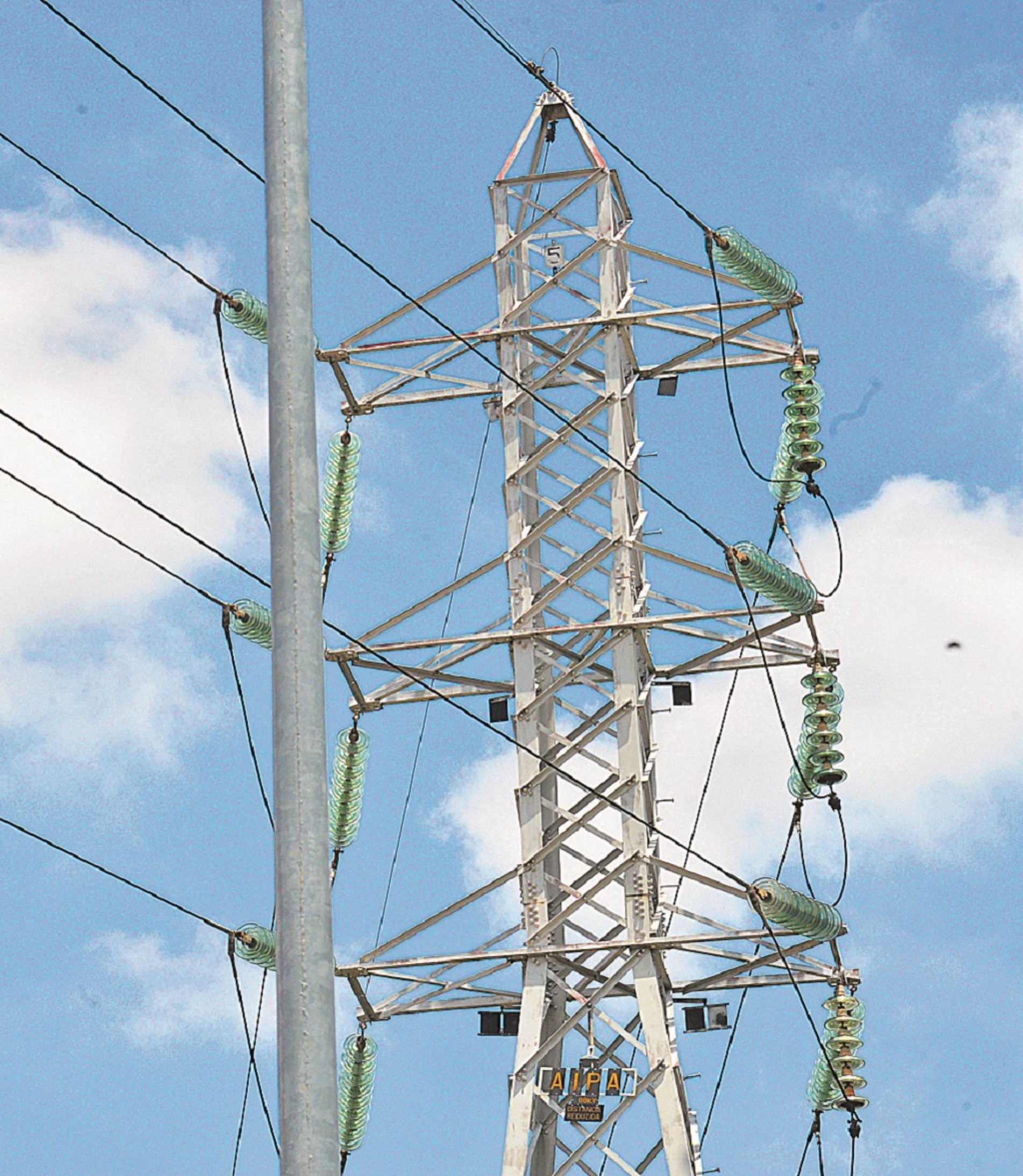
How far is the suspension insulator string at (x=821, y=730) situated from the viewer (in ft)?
91.6

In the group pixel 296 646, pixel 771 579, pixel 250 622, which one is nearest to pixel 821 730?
pixel 771 579

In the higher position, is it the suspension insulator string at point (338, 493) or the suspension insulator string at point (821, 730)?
the suspension insulator string at point (338, 493)

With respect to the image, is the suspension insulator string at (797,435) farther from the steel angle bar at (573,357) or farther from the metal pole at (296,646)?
the metal pole at (296,646)

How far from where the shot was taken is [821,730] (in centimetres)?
2797

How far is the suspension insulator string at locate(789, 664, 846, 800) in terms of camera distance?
27.9 metres

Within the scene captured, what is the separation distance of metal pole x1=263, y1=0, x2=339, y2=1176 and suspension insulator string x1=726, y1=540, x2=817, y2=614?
44.7ft

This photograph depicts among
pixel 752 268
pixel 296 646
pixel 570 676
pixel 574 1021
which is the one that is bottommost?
pixel 296 646

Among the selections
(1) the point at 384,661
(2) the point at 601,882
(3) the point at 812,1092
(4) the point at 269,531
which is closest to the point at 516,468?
(1) the point at 384,661

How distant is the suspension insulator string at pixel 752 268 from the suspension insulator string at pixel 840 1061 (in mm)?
8253

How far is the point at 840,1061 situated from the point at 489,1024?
12.8ft

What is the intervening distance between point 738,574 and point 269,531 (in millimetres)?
14607

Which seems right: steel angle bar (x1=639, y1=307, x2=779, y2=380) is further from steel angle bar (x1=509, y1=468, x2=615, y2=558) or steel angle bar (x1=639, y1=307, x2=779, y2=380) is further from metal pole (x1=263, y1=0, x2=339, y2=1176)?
metal pole (x1=263, y1=0, x2=339, y2=1176)

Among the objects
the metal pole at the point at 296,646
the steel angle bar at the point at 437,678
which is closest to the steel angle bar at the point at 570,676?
the steel angle bar at the point at 437,678

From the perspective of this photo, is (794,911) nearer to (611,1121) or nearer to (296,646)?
(611,1121)
